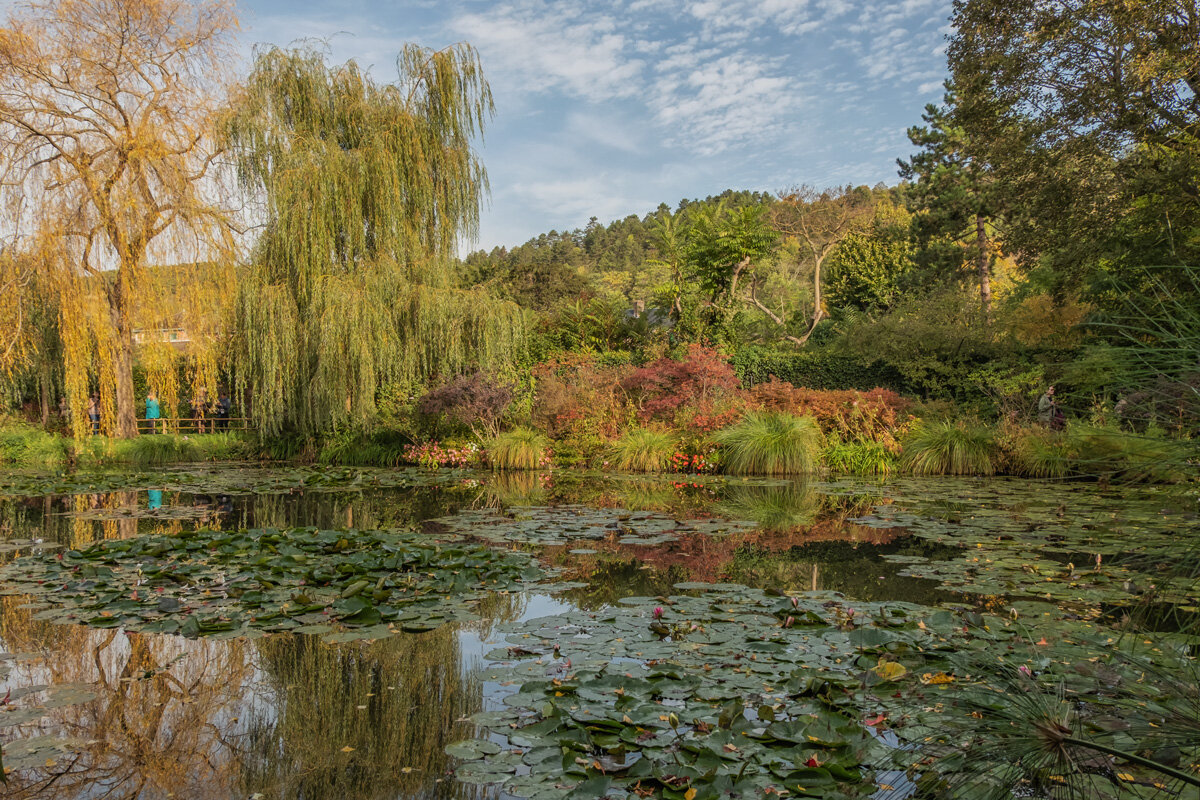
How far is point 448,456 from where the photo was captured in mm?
14555

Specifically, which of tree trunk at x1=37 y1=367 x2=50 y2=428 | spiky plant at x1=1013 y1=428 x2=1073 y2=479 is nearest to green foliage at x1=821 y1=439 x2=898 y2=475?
spiky plant at x1=1013 y1=428 x2=1073 y2=479

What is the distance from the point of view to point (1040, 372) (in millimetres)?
14391

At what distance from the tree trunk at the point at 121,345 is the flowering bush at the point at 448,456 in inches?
229

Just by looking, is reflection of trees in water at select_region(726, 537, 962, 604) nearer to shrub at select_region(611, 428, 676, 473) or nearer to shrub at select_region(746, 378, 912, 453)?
shrub at select_region(611, 428, 676, 473)

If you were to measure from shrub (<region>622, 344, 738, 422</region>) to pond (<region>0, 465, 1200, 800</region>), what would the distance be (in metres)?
6.31

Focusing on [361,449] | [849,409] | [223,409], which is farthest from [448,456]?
[223,409]

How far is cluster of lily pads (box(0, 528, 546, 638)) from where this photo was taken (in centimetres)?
429

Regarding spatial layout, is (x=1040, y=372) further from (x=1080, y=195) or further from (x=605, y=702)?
(x=605, y=702)

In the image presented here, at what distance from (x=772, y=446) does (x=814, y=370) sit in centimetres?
604

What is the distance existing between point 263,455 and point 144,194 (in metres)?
5.64

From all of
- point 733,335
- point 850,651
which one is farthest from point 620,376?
point 850,651

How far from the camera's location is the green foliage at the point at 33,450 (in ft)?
49.0

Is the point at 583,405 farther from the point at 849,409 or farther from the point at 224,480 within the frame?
the point at 224,480

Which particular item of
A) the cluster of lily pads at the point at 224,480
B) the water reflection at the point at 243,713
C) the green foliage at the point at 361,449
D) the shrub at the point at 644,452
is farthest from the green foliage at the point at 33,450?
the water reflection at the point at 243,713
